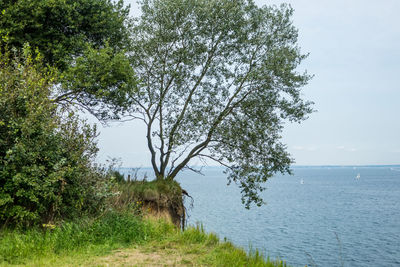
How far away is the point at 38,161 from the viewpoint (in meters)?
10.0

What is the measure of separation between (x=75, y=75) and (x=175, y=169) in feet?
27.0

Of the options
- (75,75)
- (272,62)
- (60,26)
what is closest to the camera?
(75,75)

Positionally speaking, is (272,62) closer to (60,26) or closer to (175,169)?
(175,169)

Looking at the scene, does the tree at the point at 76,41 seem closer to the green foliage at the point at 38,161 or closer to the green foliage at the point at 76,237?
the green foliage at the point at 38,161

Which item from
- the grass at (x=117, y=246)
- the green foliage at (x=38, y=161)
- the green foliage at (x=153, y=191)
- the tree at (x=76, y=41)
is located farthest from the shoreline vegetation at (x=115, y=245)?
the tree at (x=76, y=41)

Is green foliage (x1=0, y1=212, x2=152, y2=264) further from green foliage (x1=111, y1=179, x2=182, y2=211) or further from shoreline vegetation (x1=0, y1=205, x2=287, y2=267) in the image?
green foliage (x1=111, y1=179, x2=182, y2=211)

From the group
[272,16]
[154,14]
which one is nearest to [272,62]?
[272,16]

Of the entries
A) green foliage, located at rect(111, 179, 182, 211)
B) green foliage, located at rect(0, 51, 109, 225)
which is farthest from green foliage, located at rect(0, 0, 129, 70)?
green foliage, located at rect(111, 179, 182, 211)

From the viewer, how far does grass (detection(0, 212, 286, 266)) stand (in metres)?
8.24

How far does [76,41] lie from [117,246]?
1142 cm

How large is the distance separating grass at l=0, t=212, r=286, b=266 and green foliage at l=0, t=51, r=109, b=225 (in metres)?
0.64

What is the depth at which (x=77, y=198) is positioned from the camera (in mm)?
10516

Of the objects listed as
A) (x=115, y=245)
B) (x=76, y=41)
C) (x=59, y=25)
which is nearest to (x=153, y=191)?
(x=115, y=245)

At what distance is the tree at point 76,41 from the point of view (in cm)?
1517
